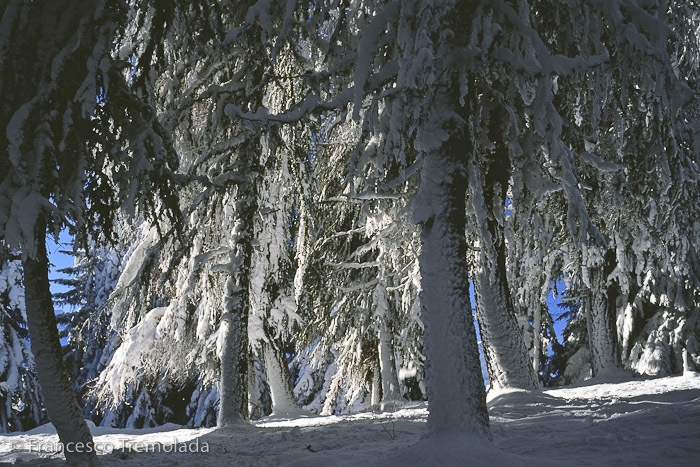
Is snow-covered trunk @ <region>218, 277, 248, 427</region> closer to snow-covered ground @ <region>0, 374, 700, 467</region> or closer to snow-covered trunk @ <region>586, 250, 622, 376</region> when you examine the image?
snow-covered ground @ <region>0, 374, 700, 467</region>

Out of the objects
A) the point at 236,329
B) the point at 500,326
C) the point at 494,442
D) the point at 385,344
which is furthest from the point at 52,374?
the point at 385,344

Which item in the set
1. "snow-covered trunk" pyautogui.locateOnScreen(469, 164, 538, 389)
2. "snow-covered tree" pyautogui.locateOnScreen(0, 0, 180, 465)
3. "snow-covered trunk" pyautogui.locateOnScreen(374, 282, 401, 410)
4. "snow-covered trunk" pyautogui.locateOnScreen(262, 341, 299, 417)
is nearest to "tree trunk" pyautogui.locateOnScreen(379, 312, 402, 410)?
"snow-covered trunk" pyautogui.locateOnScreen(374, 282, 401, 410)

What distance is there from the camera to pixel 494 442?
4.56m

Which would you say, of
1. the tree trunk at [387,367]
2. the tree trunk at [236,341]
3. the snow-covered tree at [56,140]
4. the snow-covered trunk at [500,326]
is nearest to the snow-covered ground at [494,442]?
the snow-covered trunk at [500,326]

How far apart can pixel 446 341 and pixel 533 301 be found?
12668mm

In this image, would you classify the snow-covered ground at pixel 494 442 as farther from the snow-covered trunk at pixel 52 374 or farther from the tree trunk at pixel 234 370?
the snow-covered trunk at pixel 52 374

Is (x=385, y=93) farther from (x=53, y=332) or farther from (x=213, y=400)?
(x=213, y=400)

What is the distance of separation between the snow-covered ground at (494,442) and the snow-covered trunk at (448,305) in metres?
0.28

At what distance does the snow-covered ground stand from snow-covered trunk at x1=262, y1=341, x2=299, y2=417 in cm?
395

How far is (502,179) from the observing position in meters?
7.80

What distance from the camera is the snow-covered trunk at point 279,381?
12.1m

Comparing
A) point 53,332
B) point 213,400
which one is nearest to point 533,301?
point 213,400

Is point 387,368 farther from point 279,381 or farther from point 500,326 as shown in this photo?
point 500,326

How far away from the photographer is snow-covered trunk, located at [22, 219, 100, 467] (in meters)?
4.71
